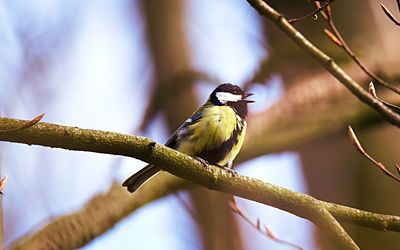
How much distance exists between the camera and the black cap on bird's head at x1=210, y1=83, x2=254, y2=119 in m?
3.54

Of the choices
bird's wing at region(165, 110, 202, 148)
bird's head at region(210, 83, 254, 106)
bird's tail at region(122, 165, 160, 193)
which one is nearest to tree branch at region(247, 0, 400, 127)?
bird's tail at region(122, 165, 160, 193)

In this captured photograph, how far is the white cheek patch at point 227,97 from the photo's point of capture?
3.59 m

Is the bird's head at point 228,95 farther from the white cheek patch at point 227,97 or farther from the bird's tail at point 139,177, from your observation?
the bird's tail at point 139,177

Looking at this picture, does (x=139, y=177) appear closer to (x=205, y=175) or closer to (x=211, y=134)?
(x=211, y=134)

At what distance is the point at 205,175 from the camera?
2201 mm

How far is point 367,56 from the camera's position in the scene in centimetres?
407

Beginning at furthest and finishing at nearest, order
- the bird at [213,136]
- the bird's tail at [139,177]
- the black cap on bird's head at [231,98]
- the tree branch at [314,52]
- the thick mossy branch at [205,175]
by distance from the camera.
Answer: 1. the black cap on bird's head at [231,98]
2. the bird at [213,136]
3. the bird's tail at [139,177]
4. the tree branch at [314,52]
5. the thick mossy branch at [205,175]

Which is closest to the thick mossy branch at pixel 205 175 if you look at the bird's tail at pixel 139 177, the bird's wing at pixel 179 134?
the bird's tail at pixel 139 177

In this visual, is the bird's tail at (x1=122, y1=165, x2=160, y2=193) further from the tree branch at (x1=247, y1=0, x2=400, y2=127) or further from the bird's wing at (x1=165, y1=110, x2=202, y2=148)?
the tree branch at (x1=247, y1=0, x2=400, y2=127)

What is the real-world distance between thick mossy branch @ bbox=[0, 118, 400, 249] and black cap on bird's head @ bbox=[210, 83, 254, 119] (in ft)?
4.23

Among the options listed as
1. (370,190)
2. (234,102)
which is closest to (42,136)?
(234,102)

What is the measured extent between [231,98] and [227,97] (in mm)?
22

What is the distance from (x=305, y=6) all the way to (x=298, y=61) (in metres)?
0.41

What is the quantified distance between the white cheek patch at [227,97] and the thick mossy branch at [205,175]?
53.4 inches
